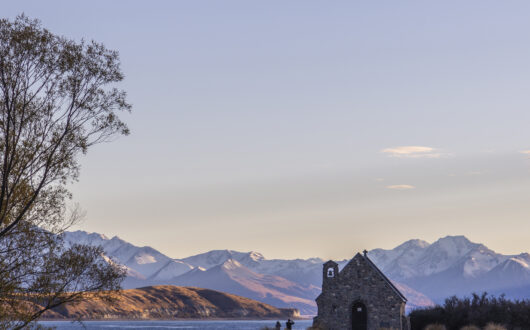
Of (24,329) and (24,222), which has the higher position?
(24,222)

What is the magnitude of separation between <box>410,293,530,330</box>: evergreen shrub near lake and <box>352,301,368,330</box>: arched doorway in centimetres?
523

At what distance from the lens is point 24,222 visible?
29.9 metres

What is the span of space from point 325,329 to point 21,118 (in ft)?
147

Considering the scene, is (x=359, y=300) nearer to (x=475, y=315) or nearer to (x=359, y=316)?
(x=359, y=316)

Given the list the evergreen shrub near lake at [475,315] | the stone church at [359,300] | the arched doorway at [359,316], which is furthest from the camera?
the arched doorway at [359,316]

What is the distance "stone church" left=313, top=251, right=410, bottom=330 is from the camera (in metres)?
66.2

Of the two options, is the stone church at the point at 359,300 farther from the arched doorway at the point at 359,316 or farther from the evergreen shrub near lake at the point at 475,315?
the evergreen shrub near lake at the point at 475,315

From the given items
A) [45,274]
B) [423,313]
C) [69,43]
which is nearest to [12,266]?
[45,274]

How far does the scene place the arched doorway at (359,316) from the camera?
67000mm

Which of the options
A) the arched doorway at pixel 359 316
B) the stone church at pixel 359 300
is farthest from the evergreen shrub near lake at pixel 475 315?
the arched doorway at pixel 359 316

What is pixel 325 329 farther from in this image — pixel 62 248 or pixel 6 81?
pixel 6 81

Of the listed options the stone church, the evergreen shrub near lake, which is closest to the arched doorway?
the stone church

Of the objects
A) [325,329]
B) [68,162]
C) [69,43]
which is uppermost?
[69,43]

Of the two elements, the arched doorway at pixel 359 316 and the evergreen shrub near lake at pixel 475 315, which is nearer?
the evergreen shrub near lake at pixel 475 315
